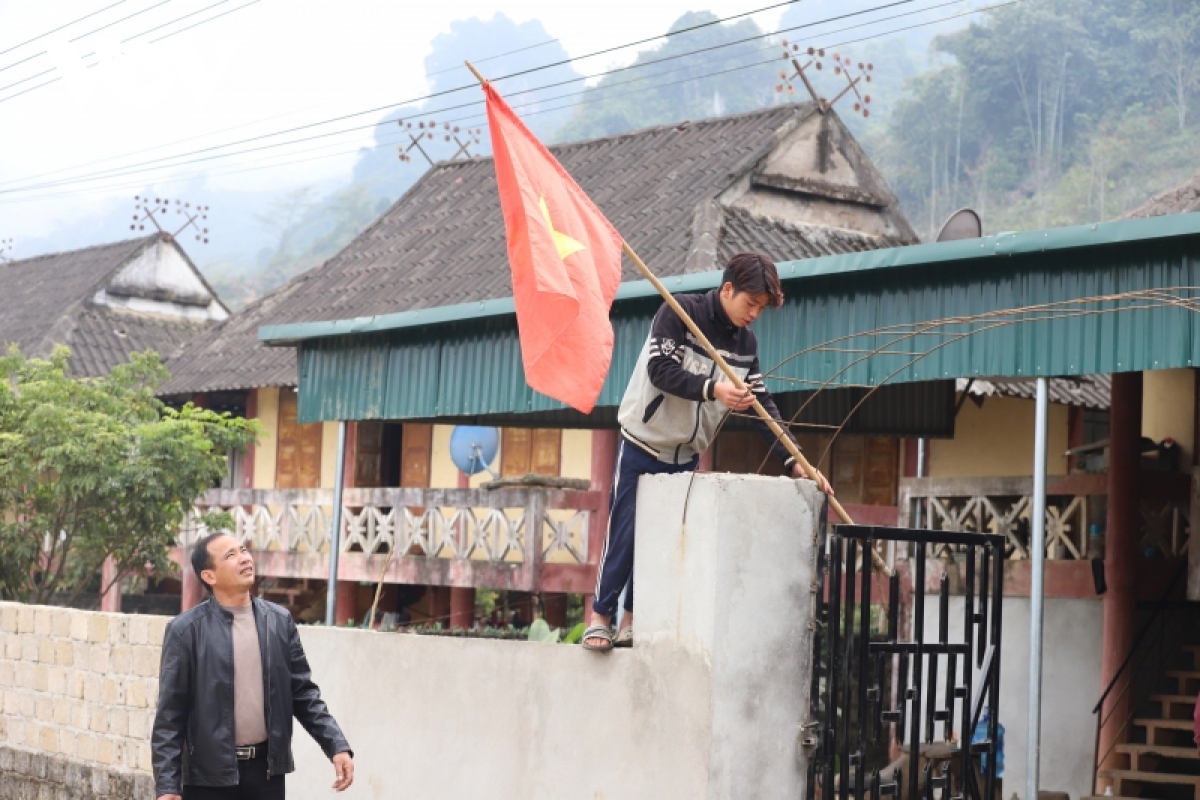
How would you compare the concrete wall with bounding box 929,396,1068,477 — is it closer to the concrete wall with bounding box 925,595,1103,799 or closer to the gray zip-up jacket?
the concrete wall with bounding box 925,595,1103,799

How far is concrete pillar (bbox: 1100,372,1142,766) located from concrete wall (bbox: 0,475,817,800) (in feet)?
21.6

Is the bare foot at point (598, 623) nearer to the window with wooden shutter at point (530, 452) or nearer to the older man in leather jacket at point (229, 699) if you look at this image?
the older man in leather jacket at point (229, 699)

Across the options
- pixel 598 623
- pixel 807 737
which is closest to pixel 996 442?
pixel 598 623

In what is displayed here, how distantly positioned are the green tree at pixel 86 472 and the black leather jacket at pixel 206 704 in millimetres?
10382

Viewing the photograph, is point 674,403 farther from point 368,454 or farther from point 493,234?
point 368,454

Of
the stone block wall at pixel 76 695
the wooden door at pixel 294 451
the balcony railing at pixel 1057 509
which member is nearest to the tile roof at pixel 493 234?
the wooden door at pixel 294 451

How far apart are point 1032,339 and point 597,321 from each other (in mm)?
4389

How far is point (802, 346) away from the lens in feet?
36.3

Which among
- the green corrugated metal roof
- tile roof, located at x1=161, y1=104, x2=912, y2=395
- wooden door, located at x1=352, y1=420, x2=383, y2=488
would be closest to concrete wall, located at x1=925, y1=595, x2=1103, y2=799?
the green corrugated metal roof

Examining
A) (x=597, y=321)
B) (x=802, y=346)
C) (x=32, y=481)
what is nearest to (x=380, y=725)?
(x=597, y=321)

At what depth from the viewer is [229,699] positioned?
19.1ft

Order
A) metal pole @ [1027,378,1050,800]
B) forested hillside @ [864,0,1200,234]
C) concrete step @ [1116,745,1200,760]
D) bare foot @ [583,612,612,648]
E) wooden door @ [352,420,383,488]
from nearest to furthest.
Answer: bare foot @ [583,612,612,648] < metal pole @ [1027,378,1050,800] < concrete step @ [1116,745,1200,760] < wooden door @ [352,420,383,488] < forested hillside @ [864,0,1200,234]

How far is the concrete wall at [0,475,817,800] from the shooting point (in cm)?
580

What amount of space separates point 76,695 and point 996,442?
10771mm
